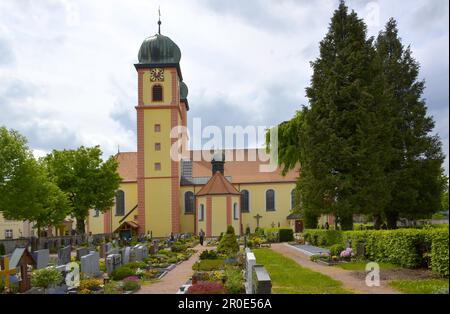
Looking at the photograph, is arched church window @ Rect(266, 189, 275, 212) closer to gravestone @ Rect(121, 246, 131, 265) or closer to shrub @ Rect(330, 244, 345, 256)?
shrub @ Rect(330, 244, 345, 256)

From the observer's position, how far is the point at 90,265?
63.8ft

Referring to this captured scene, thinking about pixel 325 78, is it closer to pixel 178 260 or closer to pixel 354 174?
pixel 354 174

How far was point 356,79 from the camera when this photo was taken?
31375mm

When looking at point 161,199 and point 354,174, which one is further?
point 161,199

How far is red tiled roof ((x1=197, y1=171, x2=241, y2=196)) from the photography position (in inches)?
2286

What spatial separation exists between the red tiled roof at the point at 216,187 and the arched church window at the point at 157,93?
1050cm

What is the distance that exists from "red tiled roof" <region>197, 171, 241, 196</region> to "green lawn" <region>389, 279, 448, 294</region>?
4250 centimetres

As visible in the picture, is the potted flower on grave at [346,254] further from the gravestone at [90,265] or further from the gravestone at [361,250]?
the gravestone at [90,265]

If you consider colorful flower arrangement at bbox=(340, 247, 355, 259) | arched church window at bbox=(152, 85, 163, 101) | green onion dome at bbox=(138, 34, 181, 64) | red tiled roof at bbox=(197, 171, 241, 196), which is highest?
green onion dome at bbox=(138, 34, 181, 64)

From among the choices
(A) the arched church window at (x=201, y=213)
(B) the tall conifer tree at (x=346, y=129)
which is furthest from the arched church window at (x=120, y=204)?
(B) the tall conifer tree at (x=346, y=129)

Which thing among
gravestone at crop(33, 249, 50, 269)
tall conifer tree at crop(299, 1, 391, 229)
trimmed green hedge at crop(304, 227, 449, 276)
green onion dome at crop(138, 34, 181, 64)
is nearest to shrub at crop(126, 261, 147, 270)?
gravestone at crop(33, 249, 50, 269)

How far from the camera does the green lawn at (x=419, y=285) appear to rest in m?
13.7
